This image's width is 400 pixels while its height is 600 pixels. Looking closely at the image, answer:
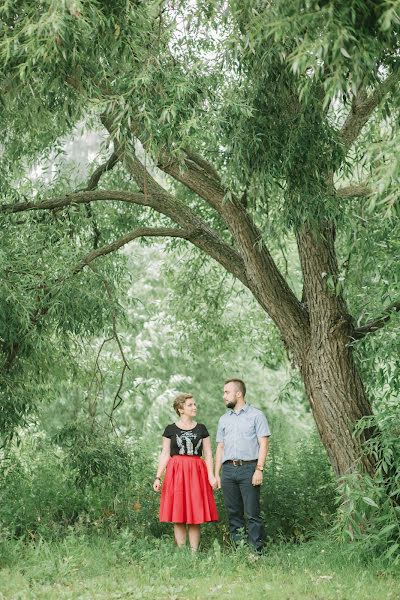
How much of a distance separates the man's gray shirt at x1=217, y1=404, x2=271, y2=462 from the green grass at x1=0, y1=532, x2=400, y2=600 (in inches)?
36.5

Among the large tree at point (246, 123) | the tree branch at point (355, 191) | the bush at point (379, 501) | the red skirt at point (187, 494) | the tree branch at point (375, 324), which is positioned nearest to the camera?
the large tree at point (246, 123)

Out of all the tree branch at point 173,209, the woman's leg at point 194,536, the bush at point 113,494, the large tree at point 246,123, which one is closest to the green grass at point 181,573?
the woman's leg at point 194,536

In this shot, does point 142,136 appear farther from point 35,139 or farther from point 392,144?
point 35,139

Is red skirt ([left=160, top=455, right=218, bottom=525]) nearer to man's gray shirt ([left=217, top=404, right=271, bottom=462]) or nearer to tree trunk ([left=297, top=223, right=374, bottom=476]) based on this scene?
man's gray shirt ([left=217, top=404, right=271, bottom=462])

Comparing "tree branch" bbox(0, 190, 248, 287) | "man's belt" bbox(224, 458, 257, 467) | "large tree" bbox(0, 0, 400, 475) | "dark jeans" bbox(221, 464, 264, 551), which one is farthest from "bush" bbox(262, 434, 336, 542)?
"tree branch" bbox(0, 190, 248, 287)

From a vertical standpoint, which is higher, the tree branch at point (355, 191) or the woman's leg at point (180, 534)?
the tree branch at point (355, 191)

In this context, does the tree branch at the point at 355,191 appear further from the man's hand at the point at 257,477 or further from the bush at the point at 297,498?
the bush at the point at 297,498

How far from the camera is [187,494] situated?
29.2 feet

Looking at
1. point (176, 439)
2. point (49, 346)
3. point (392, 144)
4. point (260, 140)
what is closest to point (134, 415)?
point (49, 346)

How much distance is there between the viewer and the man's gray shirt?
28.4 ft

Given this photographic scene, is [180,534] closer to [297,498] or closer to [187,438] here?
[187,438]

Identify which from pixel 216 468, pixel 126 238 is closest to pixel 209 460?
pixel 216 468

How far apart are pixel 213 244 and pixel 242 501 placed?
2.53 metres

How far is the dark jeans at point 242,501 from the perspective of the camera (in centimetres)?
858
